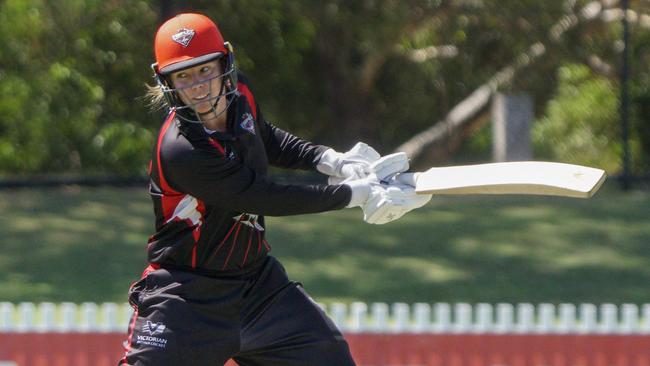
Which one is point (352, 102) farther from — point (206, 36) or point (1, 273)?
point (206, 36)

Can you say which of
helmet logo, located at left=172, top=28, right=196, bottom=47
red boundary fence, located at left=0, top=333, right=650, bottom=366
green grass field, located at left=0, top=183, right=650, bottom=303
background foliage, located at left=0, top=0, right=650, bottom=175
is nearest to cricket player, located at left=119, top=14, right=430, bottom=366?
helmet logo, located at left=172, top=28, right=196, bottom=47

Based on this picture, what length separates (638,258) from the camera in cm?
891

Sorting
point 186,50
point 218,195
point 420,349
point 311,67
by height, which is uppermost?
point 311,67

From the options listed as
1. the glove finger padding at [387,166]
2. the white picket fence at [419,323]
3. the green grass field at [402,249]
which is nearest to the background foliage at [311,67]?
the green grass field at [402,249]

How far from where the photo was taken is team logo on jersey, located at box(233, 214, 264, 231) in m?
4.47

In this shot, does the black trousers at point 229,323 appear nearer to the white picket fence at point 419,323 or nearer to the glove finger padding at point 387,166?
the glove finger padding at point 387,166

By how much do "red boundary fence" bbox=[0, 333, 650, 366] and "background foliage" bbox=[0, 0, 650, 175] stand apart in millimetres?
4303

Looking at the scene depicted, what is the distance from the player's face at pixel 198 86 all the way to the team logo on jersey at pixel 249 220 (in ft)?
1.29

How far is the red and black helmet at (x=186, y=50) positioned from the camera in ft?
14.0

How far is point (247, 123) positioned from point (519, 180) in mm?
934

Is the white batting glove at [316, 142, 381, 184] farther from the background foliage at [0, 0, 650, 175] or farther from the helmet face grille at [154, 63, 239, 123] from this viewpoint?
the background foliage at [0, 0, 650, 175]

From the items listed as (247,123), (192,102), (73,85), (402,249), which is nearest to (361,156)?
(247,123)

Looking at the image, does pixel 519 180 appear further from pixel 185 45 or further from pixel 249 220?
pixel 185 45

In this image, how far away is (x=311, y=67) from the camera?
1245 centimetres
